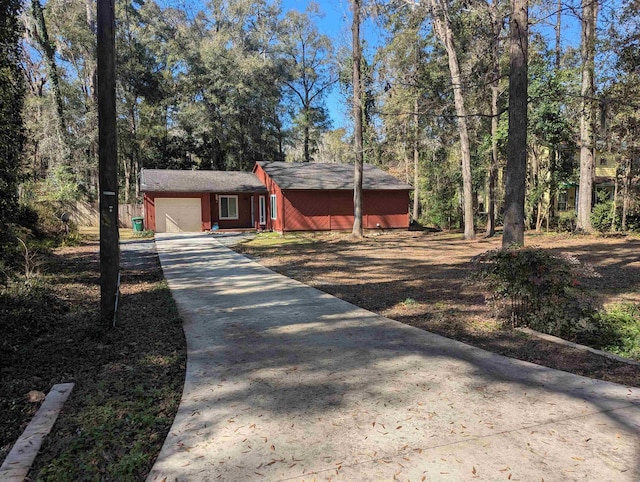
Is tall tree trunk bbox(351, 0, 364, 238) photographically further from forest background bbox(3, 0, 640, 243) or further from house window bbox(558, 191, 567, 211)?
house window bbox(558, 191, 567, 211)

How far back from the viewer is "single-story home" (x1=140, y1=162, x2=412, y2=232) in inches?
Result: 883

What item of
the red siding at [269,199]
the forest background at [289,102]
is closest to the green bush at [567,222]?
the forest background at [289,102]

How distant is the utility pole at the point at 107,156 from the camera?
16.0 feet

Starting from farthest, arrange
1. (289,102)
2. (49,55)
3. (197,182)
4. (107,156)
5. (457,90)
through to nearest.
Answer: (289,102) → (49,55) → (197,182) → (457,90) → (107,156)

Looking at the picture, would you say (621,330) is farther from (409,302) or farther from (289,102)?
(289,102)

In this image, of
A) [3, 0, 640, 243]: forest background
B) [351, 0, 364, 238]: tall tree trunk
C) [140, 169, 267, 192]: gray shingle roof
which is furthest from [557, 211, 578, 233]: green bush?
[140, 169, 267, 192]: gray shingle roof

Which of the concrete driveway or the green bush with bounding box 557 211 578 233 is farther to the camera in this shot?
the green bush with bounding box 557 211 578 233

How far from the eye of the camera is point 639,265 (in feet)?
33.7

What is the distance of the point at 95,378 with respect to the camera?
384cm

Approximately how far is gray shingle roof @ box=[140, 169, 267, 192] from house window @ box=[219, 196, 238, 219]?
98 centimetres

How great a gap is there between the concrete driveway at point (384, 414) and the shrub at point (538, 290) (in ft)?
3.94

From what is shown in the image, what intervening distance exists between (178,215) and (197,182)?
2.31m

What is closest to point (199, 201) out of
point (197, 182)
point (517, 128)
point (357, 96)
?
point (197, 182)

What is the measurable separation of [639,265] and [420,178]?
57.9 feet
